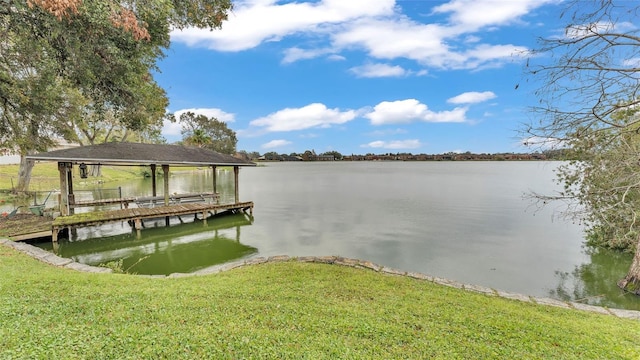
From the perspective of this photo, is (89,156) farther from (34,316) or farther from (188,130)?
(188,130)

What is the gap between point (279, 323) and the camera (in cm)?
354

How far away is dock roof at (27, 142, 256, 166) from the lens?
11148 mm

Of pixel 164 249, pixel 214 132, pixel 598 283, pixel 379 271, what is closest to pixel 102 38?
pixel 164 249

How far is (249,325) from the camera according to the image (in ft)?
11.3

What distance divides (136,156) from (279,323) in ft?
38.6

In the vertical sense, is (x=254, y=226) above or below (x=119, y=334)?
below

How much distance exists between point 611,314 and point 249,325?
5746 mm

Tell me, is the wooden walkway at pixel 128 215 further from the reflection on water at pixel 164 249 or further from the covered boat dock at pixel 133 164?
the reflection on water at pixel 164 249

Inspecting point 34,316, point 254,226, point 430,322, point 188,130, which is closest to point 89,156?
point 254,226

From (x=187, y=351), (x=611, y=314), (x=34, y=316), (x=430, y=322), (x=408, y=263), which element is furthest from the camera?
(x=408, y=263)

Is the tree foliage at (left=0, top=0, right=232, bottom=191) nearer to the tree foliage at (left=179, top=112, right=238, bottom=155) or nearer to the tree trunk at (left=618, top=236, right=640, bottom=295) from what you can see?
the tree trunk at (left=618, top=236, right=640, bottom=295)

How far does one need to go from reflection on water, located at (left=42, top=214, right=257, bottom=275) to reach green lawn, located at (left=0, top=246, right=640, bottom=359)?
141 inches

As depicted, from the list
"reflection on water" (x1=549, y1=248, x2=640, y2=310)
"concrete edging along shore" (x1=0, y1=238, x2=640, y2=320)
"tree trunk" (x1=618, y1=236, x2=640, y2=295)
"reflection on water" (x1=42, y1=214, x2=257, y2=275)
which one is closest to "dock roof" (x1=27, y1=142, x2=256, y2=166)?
"reflection on water" (x1=42, y1=214, x2=257, y2=275)

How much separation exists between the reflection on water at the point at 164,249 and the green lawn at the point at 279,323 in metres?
3.59
